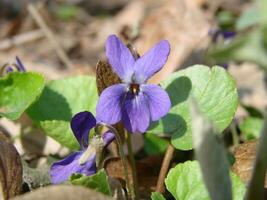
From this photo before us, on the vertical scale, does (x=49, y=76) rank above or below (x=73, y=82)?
above

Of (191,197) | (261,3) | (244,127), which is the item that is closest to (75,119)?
(191,197)

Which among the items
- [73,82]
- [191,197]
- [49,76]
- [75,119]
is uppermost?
[49,76]

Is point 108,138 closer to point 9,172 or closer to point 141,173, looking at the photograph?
point 9,172

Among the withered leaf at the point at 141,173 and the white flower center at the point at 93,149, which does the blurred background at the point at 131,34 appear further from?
the white flower center at the point at 93,149

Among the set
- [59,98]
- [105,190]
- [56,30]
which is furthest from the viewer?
[56,30]

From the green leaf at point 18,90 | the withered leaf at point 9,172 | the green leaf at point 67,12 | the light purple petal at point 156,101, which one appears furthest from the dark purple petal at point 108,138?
the green leaf at point 67,12

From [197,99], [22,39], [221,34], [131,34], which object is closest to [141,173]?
[197,99]

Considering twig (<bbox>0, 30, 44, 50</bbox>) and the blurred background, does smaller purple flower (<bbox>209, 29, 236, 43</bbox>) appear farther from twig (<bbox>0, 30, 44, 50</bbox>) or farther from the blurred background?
twig (<bbox>0, 30, 44, 50</bbox>)

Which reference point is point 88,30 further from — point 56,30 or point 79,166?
point 79,166

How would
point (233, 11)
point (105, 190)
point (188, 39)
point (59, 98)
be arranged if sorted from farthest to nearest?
point (233, 11) < point (188, 39) < point (59, 98) < point (105, 190)
